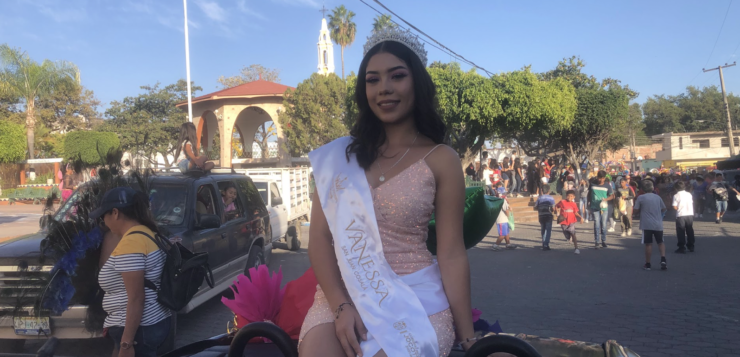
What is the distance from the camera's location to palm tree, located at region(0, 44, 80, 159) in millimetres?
34562

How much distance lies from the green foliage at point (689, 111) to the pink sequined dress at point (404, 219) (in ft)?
231

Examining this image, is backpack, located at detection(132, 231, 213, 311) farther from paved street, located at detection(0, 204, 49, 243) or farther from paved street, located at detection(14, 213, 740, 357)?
paved street, located at detection(0, 204, 49, 243)

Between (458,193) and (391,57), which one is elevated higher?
(391,57)

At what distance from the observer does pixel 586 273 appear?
395 inches

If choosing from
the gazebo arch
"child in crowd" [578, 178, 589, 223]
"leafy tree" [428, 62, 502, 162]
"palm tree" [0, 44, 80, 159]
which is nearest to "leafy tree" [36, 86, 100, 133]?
"palm tree" [0, 44, 80, 159]

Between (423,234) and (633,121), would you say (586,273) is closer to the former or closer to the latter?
(423,234)

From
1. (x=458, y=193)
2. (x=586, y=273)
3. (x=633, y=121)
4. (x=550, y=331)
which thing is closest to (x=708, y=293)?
(x=586, y=273)

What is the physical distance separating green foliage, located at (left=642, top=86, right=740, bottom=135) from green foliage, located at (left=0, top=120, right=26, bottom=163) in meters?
64.7

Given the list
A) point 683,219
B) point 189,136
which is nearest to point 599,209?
point 683,219

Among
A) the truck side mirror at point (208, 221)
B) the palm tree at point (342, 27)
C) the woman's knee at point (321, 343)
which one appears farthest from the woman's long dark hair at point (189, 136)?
the palm tree at point (342, 27)

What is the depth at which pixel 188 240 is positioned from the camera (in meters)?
6.23

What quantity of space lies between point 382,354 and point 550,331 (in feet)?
17.0

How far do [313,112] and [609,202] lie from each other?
19.4 metres

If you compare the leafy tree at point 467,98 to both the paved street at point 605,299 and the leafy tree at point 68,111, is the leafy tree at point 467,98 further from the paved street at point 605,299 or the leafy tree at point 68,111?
the leafy tree at point 68,111
